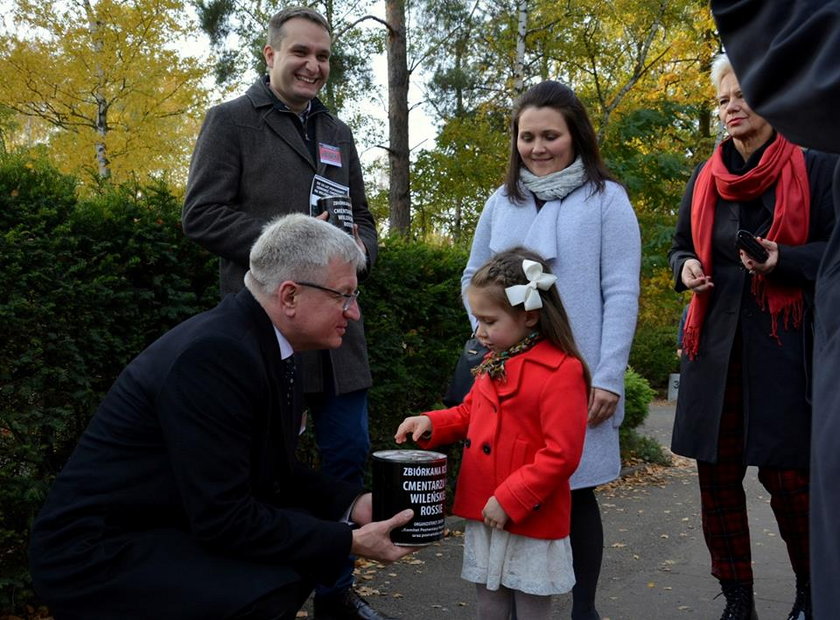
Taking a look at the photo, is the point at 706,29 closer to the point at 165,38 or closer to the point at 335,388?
the point at 165,38

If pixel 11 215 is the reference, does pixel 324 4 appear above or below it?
above

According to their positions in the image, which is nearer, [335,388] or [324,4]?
[335,388]

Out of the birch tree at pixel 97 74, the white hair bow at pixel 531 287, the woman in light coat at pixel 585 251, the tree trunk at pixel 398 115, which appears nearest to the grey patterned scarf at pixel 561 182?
the woman in light coat at pixel 585 251

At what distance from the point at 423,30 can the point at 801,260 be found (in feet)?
51.6

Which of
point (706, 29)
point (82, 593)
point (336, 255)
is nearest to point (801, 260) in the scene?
point (336, 255)

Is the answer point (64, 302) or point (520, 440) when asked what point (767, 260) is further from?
point (64, 302)

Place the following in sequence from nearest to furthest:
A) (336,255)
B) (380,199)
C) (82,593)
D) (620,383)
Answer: (82,593)
(336,255)
(620,383)
(380,199)

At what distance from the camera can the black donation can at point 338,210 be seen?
Result: 3400mm

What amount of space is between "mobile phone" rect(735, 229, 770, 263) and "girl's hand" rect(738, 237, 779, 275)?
11 millimetres

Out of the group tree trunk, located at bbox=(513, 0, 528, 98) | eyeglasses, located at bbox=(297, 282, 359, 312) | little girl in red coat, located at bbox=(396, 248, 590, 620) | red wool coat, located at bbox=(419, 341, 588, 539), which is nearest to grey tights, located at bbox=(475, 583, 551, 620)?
little girl in red coat, located at bbox=(396, 248, 590, 620)

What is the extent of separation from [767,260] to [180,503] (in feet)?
7.24

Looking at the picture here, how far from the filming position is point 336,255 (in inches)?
105

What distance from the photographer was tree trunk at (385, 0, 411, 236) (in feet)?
47.7

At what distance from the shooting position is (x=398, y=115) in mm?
14891
